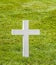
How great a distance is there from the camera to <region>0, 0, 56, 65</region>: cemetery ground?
682 cm

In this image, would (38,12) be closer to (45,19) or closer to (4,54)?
(45,19)

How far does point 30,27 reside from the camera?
952 centimetres

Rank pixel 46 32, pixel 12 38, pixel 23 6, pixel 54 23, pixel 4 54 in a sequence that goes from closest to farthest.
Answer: pixel 4 54 → pixel 12 38 → pixel 46 32 → pixel 54 23 → pixel 23 6

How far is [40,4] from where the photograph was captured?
1108 centimetres

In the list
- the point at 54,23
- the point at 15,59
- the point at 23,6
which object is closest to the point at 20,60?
the point at 15,59

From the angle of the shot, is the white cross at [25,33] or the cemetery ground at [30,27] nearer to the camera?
the white cross at [25,33]

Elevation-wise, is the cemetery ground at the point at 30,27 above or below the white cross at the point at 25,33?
below

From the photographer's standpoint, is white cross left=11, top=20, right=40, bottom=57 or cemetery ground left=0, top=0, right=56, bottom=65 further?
cemetery ground left=0, top=0, right=56, bottom=65

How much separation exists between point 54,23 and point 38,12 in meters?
0.96

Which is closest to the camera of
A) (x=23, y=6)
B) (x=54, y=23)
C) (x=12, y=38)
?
(x=12, y=38)

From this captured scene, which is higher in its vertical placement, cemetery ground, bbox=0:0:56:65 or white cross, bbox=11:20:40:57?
white cross, bbox=11:20:40:57

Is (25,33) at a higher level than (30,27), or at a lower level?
higher

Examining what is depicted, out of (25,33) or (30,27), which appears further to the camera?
(30,27)

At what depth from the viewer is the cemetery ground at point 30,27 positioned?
682cm
